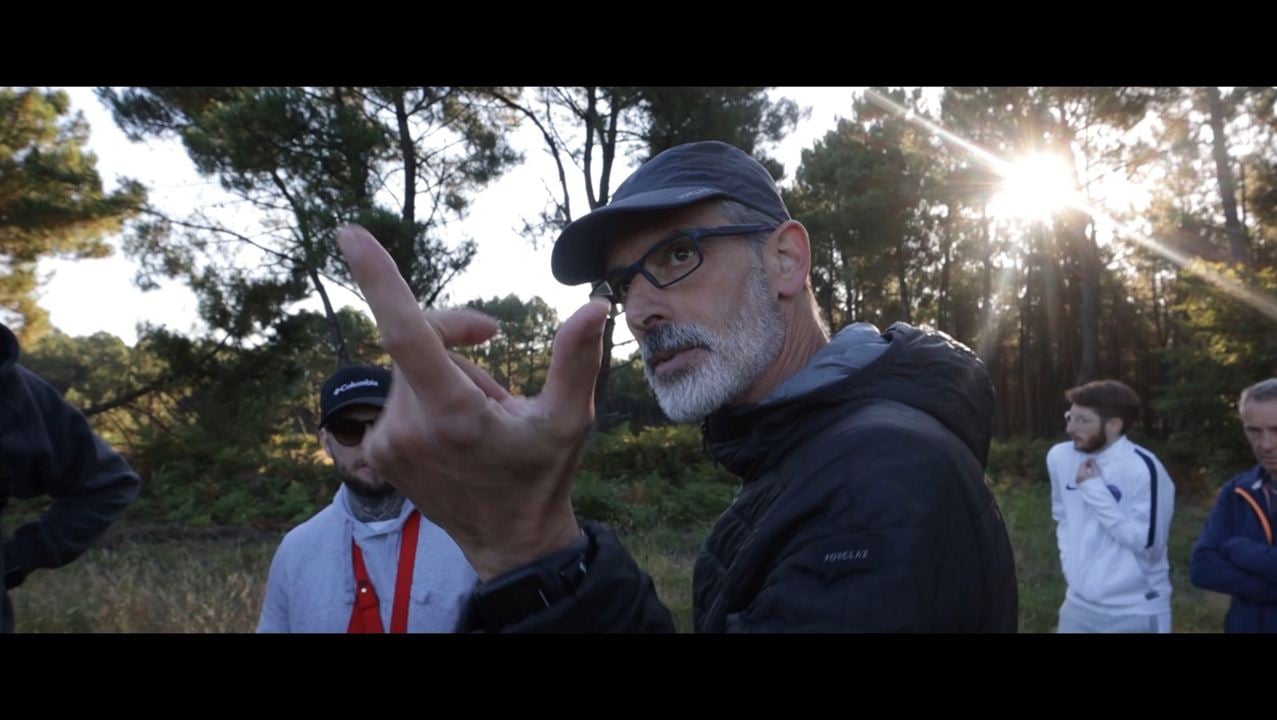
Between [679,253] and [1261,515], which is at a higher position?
[679,253]

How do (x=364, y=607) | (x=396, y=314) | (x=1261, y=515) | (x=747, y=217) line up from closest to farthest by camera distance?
(x=396, y=314)
(x=747, y=217)
(x=364, y=607)
(x=1261, y=515)

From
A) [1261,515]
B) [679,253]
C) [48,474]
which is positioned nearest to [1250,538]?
[1261,515]

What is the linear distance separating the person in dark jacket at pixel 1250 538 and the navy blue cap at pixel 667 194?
3179mm

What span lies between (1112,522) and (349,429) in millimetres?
3881

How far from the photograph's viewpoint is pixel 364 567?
288cm

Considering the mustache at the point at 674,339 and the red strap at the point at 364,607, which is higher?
the mustache at the point at 674,339

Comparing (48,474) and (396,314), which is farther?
(48,474)

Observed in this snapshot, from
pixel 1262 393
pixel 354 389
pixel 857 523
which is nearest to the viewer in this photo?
pixel 857 523

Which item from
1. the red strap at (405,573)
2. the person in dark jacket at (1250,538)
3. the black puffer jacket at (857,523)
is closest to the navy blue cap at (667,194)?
the black puffer jacket at (857,523)

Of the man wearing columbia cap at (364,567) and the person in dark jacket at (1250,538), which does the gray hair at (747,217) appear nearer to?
the man wearing columbia cap at (364,567)

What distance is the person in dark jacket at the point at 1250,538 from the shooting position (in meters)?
3.55

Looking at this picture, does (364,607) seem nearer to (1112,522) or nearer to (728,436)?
(728,436)

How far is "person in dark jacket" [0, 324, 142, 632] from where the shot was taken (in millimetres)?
2881
